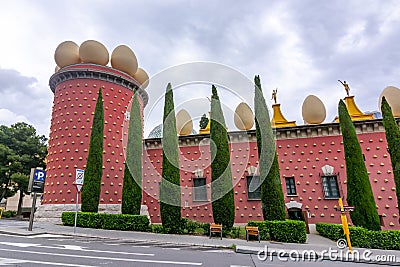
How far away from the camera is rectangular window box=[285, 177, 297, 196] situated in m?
18.2

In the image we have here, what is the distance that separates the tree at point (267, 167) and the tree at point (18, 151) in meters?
24.7

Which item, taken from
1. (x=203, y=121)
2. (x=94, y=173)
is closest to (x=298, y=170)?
(x=94, y=173)

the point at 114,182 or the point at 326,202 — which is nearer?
the point at 326,202

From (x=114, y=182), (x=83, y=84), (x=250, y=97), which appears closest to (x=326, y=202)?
(x=250, y=97)

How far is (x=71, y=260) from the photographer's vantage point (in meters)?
6.59

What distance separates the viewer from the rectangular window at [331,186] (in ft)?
57.6

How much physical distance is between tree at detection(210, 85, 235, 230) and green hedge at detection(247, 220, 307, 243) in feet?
6.06

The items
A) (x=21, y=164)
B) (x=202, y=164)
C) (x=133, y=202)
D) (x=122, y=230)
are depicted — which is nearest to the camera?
(x=122, y=230)

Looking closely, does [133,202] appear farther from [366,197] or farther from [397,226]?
[397,226]

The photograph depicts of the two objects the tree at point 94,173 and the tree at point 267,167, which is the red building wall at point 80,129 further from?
the tree at point 267,167

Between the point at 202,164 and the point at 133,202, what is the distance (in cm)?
645

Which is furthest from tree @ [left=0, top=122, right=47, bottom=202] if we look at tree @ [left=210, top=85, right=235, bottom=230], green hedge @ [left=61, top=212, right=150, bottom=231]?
tree @ [left=210, top=85, right=235, bottom=230]

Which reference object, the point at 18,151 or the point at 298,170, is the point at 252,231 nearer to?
the point at 298,170

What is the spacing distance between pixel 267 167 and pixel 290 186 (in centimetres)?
520
